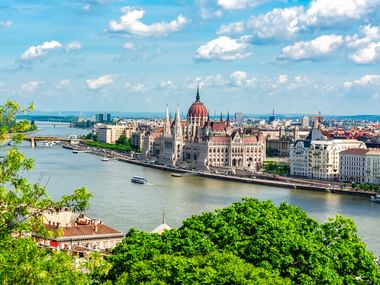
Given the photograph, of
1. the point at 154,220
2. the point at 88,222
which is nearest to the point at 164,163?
the point at 154,220

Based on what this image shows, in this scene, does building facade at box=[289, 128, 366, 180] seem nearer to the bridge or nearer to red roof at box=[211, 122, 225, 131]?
red roof at box=[211, 122, 225, 131]

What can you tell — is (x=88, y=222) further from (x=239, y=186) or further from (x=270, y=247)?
(x=239, y=186)

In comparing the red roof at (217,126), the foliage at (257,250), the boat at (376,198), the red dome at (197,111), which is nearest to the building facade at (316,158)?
the boat at (376,198)

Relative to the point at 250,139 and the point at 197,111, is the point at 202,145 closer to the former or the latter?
the point at 250,139

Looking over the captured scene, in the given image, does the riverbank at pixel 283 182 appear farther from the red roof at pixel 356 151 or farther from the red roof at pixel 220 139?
the red roof at pixel 220 139

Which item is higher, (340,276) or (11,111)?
(11,111)

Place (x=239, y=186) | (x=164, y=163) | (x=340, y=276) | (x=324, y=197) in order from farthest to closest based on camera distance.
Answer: (x=164, y=163)
(x=239, y=186)
(x=324, y=197)
(x=340, y=276)

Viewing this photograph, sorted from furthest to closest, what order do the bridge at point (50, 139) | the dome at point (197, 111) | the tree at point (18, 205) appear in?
the bridge at point (50, 139)
the dome at point (197, 111)
the tree at point (18, 205)
